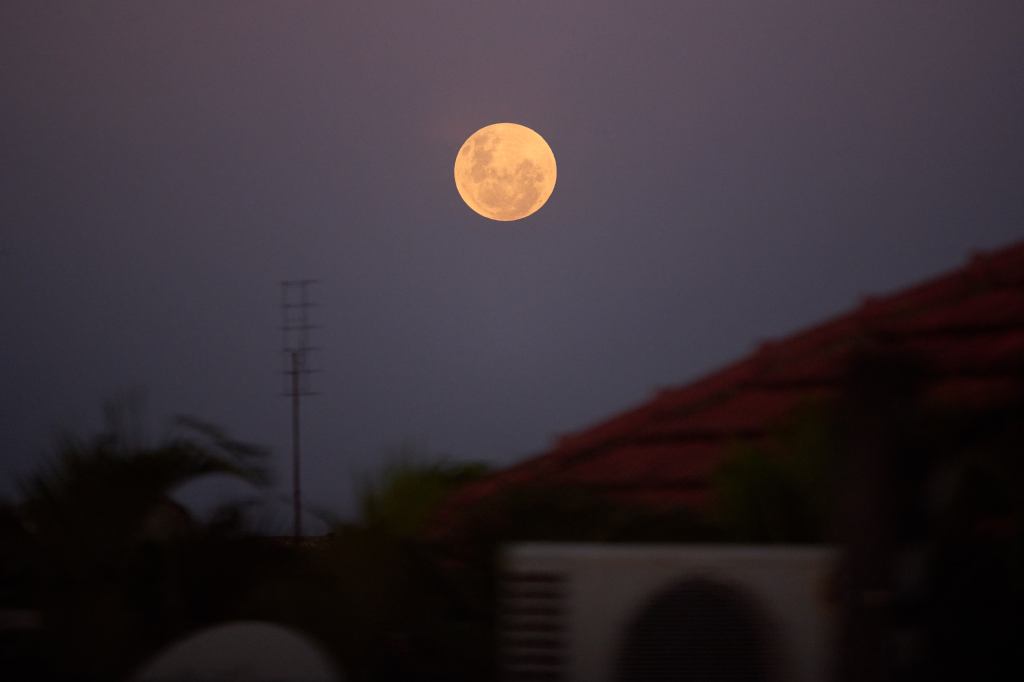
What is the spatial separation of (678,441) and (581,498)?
2.21m

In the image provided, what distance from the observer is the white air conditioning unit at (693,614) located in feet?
11.4

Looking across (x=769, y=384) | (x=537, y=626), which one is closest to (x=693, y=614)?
(x=537, y=626)

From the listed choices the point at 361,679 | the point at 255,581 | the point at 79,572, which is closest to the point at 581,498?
the point at 361,679

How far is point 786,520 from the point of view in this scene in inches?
170

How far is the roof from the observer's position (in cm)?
558

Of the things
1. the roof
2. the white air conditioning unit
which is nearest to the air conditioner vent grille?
the white air conditioning unit

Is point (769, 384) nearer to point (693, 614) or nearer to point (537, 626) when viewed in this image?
point (693, 614)

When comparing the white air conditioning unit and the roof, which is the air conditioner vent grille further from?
the roof

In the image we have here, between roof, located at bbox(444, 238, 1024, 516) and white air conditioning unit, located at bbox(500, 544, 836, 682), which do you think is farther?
roof, located at bbox(444, 238, 1024, 516)

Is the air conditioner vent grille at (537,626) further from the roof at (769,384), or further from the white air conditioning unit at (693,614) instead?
the roof at (769,384)

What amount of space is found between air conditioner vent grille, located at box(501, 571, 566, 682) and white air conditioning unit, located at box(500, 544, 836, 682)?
25mm

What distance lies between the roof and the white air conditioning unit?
138 centimetres

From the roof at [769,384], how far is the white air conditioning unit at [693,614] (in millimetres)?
1378

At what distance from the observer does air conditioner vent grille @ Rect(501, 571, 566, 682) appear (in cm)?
355
